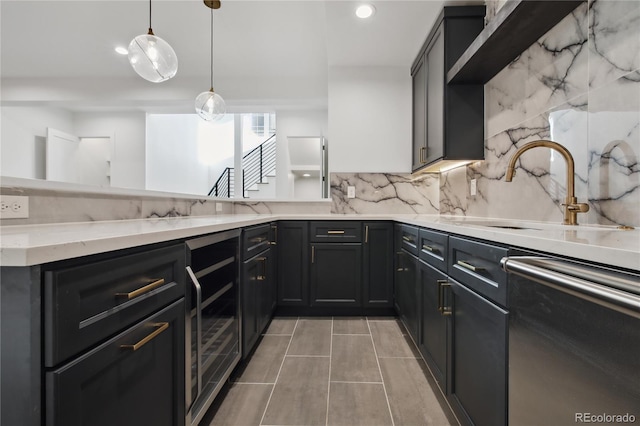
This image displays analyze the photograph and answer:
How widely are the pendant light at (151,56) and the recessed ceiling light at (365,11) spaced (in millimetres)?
1381

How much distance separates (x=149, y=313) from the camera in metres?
0.85

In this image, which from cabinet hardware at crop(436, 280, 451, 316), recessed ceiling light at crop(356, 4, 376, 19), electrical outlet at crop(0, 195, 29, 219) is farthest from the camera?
recessed ceiling light at crop(356, 4, 376, 19)

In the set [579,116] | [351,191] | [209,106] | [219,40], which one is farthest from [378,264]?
[219,40]

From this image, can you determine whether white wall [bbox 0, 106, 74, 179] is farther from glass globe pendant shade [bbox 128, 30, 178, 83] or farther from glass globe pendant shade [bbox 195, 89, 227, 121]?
glass globe pendant shade [bbox 128, 30, 178, 83]

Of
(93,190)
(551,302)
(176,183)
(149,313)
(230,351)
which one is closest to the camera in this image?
(551,302)

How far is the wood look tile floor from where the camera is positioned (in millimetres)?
1364

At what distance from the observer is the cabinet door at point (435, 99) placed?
88.1 inches

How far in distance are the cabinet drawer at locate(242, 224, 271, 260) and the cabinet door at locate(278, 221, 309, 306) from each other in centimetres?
32

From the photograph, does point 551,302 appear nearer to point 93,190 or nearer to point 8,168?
point 93,190

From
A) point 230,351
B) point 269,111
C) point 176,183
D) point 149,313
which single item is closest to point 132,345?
point 149,313

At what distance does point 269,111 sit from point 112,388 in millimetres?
4993

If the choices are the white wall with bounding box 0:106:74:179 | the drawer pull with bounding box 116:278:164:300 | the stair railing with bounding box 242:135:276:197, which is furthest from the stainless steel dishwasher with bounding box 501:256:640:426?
the white wall with bounding box 0:106:74:179

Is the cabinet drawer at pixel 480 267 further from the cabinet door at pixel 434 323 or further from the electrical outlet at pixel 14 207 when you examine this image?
the electrical outlet at pixel 14 207

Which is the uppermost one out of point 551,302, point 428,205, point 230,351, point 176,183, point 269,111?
point 269,111
